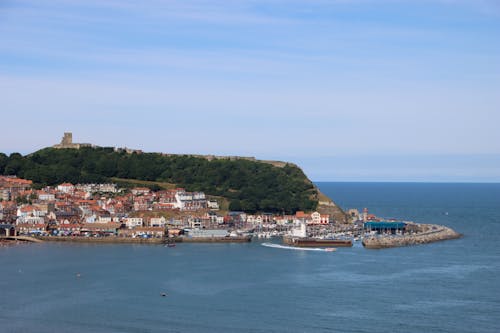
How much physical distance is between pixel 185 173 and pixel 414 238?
29.3m

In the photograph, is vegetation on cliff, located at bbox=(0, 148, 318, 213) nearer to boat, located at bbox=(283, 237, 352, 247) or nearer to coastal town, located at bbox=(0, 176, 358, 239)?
coastal town, located at bbox=(0, 176, 358, 239)

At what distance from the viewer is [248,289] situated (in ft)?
120

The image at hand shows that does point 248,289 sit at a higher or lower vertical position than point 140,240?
lower

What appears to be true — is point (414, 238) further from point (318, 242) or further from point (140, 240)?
point (140, 240)

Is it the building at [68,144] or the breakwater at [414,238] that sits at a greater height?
the building at [68,144]

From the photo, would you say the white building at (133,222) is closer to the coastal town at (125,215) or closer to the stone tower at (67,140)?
the coastal town at (125,215)

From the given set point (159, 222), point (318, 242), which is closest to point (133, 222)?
point (159, 222)

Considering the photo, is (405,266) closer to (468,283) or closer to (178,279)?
(468,283)

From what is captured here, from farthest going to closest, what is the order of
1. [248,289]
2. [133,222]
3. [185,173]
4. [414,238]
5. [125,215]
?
[185,173], [125,215], [133,222], [414,238], [248,289]

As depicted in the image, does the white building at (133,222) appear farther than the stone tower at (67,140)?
No

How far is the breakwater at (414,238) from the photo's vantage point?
5516 cm

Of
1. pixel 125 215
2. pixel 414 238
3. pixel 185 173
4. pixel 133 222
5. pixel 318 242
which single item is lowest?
pixel 318 242

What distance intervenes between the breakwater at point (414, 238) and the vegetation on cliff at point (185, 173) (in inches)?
586

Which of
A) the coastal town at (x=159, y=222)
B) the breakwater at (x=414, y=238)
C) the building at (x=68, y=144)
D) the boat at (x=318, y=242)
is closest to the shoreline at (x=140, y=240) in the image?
the coastal town at (x=159, y=222)
